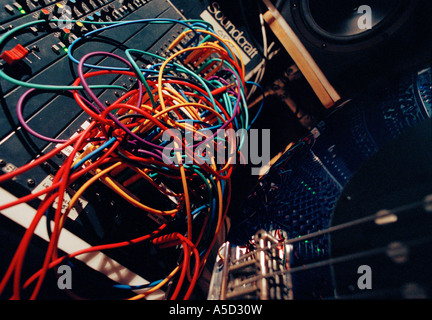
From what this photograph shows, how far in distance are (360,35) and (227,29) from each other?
0.53m

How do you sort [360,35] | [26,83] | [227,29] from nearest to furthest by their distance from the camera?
1. [26,83]
2. [360,35]
3. [227,29]

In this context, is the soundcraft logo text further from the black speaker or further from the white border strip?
the white border strip

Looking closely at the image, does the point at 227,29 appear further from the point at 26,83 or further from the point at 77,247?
the point at 77,247

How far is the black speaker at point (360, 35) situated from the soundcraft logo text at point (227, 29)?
20cm

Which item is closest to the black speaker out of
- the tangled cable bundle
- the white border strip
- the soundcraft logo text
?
the soundcraft logo text

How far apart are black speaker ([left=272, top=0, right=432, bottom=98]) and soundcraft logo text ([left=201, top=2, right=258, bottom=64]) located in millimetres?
196

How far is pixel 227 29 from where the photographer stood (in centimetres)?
95

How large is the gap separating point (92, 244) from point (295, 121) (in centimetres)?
84

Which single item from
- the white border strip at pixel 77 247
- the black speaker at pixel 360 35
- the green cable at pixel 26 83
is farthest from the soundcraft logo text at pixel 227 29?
the white border strip at pixel 77 247

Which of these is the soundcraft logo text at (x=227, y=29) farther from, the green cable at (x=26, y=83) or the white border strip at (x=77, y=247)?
the white border strip at (x=77, y=247)

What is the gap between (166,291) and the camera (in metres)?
0.58

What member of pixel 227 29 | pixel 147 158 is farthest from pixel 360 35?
pixel 147 158

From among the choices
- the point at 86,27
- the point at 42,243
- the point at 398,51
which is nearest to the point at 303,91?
the point at 398,51

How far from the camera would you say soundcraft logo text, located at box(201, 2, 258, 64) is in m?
0.93
